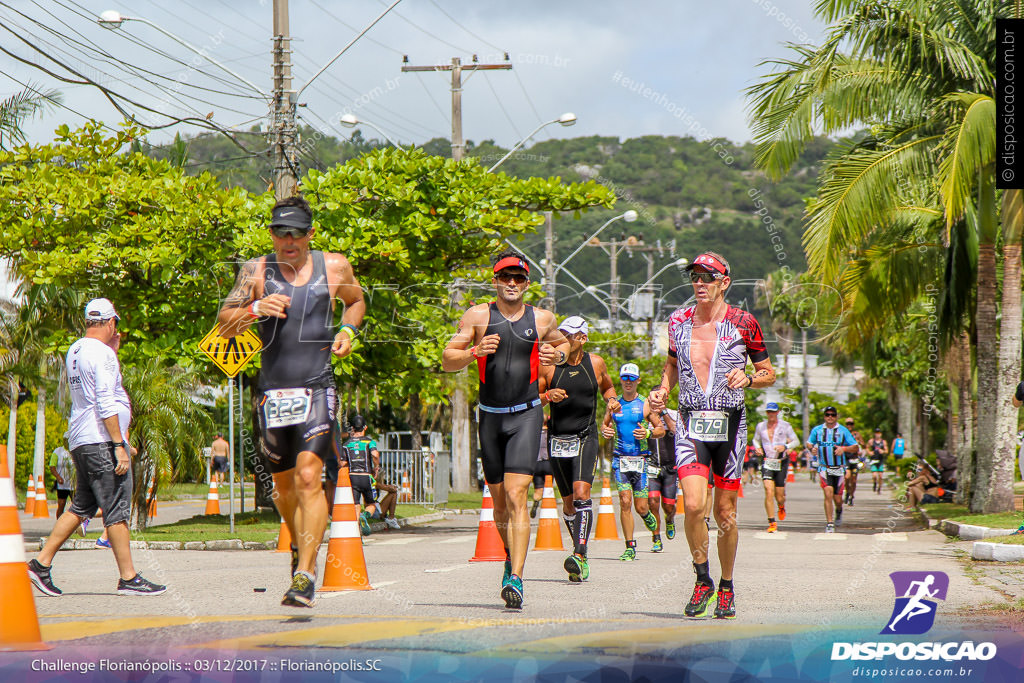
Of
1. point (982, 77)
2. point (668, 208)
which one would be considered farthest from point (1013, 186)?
point (668, 208)

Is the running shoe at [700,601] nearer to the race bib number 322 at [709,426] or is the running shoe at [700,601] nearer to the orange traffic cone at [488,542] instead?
the race bib number 322 at [709,426]

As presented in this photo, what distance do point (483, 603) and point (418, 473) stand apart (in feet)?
60.6

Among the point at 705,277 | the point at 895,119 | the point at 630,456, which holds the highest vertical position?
the point at 895,119

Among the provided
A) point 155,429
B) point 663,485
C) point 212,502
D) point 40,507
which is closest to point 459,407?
point 212,502

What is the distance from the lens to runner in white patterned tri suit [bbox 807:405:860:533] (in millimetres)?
18031

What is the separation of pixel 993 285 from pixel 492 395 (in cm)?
1334

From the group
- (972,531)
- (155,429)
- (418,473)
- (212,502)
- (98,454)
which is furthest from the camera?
(212,502)

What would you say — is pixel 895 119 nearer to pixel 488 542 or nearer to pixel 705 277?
pixel 488 542

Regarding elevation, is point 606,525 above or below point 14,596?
below

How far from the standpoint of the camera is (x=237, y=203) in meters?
16.3

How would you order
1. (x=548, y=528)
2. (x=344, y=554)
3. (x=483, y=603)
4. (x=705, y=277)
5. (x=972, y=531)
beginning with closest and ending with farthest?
(x=705, y=277)
(x=483, y=603)
(x=344, y=554)
(x=548, y=528)
(x=972, y=531)

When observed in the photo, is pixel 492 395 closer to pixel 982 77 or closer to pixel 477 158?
pixel 477 158

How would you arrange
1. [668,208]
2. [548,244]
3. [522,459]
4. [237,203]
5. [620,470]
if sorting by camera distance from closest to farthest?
1. [522,459]
2. [620,470]
3. [237,203]
4. [548,244]
5. [668,208]

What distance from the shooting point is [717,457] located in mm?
7203
